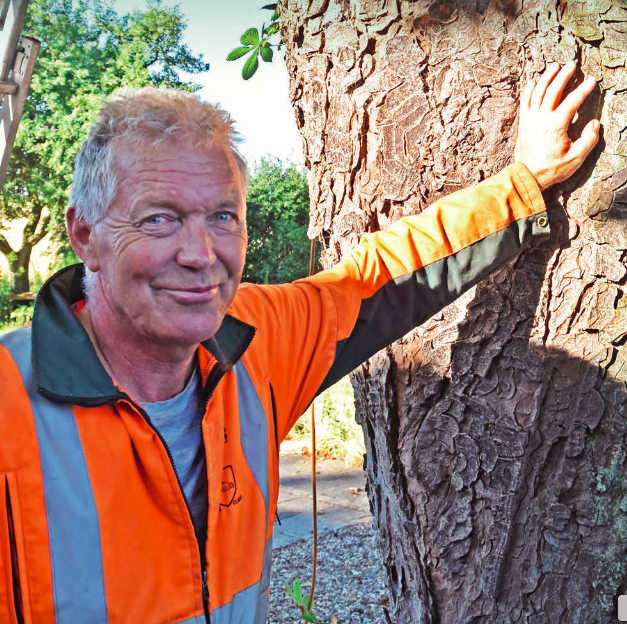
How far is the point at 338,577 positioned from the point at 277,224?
8462mm

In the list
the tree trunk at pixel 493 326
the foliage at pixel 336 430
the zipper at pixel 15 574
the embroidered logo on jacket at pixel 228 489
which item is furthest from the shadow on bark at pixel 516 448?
the foliage at pixel 336 430

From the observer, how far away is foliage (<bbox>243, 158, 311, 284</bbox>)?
11.7m

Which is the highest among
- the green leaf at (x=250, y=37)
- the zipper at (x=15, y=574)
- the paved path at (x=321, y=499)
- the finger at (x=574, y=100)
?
the green leaf at (x=250, y=37)

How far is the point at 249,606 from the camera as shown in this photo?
1793 mm

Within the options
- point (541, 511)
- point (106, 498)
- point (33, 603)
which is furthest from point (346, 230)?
point (33, 603)

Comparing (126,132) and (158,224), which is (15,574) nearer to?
(158,224)

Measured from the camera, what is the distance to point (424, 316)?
2.05 m

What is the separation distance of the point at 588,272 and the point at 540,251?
0.45 ft

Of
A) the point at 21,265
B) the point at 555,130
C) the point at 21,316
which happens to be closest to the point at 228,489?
the point at 555,130

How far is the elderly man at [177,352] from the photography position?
1.47 meters

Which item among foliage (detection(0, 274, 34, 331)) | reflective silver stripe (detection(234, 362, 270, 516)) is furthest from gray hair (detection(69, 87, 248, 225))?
foliage (detection(0, 274, 34, 331))

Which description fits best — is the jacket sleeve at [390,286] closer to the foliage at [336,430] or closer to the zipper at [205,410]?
the zipper at [205,410]

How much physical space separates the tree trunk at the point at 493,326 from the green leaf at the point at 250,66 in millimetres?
876

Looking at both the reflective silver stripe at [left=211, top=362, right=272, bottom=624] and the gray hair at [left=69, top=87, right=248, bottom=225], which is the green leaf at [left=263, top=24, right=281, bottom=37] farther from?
the reflective silver stripe at [left=211, top=362, right=272, bottom=624]
